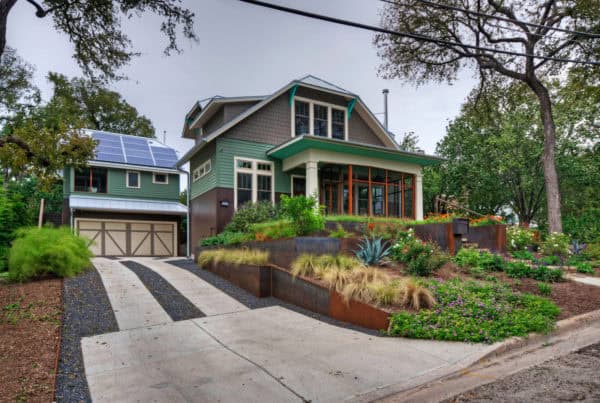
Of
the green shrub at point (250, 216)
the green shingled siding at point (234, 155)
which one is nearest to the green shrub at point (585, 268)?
the green shrub at point (250, 216)

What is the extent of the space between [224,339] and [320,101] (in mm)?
13678

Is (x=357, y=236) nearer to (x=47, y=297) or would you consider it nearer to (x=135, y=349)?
(x=135, y=349)

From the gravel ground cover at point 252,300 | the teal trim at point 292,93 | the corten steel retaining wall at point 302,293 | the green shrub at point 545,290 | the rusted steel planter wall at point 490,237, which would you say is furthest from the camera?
the teal trim at point 292,93

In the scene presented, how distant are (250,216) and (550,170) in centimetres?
1257

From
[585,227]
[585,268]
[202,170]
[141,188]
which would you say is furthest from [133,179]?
[585,227]

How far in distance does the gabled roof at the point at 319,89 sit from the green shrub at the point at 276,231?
549cm

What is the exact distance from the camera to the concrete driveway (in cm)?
402

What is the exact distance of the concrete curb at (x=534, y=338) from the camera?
4.98 meters

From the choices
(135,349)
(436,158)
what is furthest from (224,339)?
(436,158)

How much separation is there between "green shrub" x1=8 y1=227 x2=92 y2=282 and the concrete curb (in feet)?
29.3

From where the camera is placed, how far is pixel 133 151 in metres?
23.6

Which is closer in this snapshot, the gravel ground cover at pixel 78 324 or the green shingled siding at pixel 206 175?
the gravel ground cover at pixel 78 324

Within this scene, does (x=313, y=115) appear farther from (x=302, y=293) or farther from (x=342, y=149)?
(x=302, y=293)

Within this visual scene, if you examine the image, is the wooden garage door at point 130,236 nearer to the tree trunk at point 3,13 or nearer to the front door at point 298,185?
the front door at point 298,185
